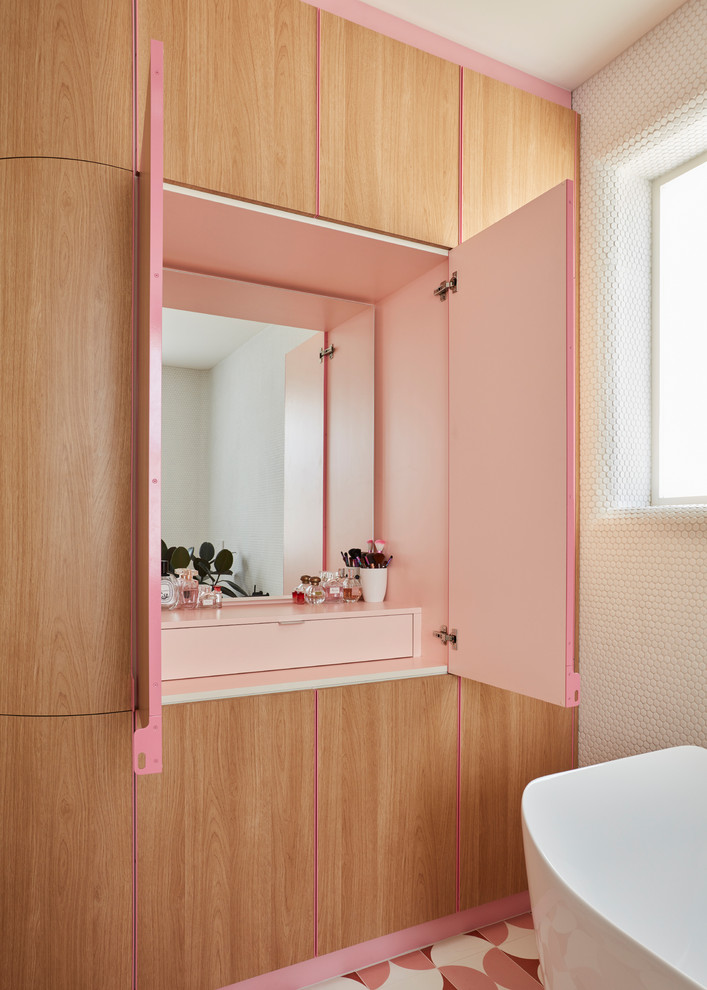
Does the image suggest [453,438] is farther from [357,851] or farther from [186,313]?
[357,851]

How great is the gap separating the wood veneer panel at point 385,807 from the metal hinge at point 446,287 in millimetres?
1174

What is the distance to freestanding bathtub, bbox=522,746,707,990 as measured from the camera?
4.60ft

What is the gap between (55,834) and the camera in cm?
154

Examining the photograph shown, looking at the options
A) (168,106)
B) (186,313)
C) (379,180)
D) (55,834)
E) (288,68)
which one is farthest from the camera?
(186,313)

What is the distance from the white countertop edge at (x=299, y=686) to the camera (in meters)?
1.65

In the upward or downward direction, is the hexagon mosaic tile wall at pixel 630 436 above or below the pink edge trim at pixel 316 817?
above

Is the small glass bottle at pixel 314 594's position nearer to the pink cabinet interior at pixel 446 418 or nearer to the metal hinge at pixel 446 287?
the pink cabinet interior at pixel 446 418

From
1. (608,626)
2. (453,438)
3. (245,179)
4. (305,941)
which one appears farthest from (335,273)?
(305,941)

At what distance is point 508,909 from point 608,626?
951 millimetres

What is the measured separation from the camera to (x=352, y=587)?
2365mm

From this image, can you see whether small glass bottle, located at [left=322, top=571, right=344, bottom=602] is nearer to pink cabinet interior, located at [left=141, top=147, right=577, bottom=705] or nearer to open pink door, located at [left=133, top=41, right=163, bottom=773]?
pink cabinet interior, located at [left=141, top=147, right=577, bottom=705]

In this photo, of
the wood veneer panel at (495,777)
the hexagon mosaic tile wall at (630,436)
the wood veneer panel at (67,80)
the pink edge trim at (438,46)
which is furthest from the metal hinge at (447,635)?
the pink edge trim at (438,46)

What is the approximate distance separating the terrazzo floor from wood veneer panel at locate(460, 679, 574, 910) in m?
0.10

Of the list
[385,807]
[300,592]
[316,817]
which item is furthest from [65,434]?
[385,807]
